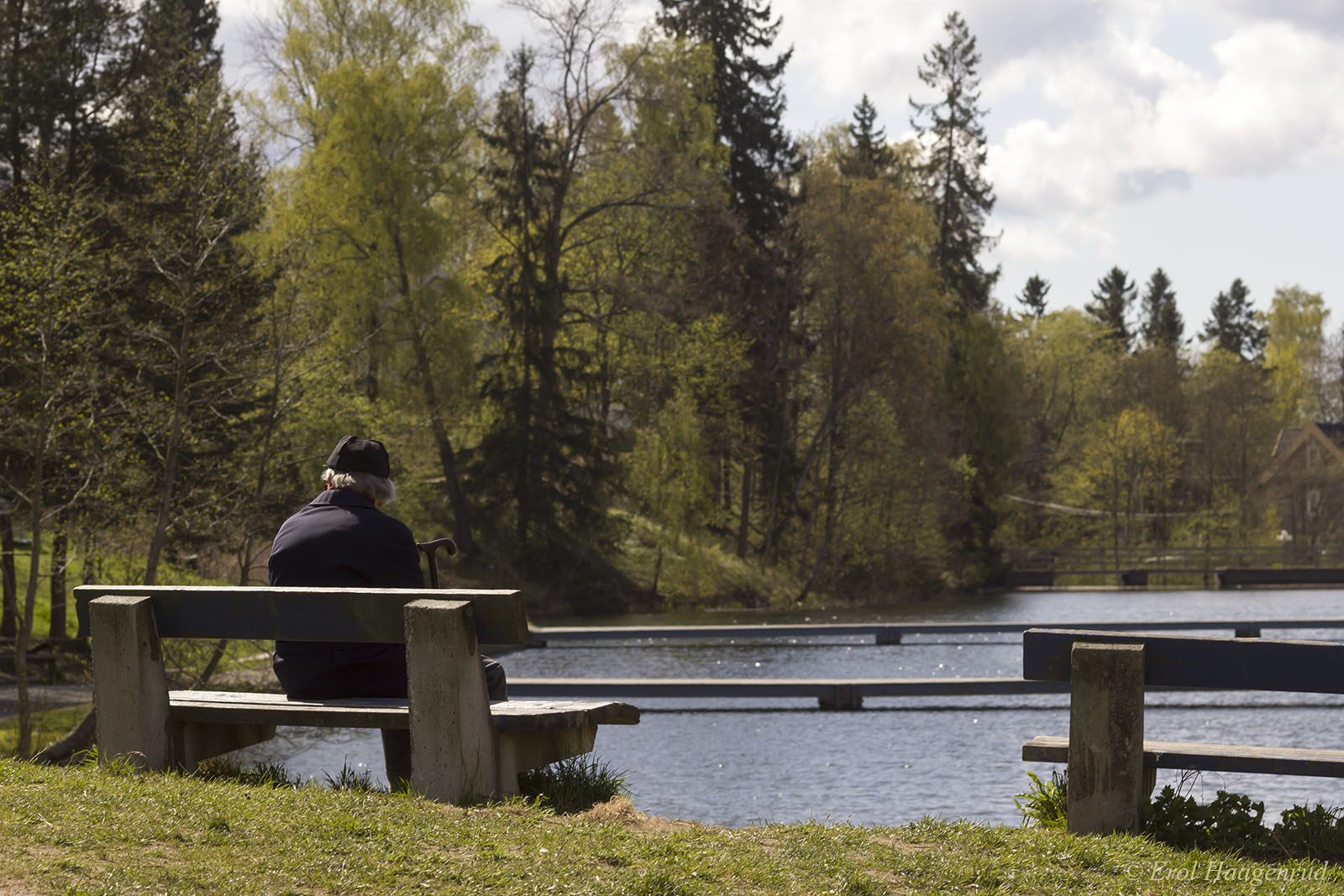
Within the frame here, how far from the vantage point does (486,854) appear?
4.14 m

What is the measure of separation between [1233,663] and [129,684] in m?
4.10

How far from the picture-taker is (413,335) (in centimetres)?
3284

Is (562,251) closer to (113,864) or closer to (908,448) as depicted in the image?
(908,448)

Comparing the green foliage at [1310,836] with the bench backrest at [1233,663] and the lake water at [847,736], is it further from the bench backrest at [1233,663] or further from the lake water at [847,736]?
the lake water at [847,736]

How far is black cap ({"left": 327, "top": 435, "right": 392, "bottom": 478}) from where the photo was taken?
5402 mm

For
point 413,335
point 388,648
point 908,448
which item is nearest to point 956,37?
point 908,448

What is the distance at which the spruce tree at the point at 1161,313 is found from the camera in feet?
292

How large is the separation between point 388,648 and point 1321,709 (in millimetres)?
13194

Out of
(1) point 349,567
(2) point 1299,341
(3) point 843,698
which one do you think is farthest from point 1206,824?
(2) point 1299,341

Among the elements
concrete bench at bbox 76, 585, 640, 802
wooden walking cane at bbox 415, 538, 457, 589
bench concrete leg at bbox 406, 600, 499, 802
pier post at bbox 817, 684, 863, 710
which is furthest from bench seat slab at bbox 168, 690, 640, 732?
pier post at bbox 817, 684, 863, 710

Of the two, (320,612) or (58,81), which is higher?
(58,81)

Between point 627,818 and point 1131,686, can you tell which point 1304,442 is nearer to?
point 1131,686

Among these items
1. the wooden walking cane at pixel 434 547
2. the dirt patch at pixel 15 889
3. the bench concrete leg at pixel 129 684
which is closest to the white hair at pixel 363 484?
the wooden walking cane at pixel 434 547

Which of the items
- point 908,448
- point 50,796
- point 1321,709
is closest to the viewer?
point 50,796
